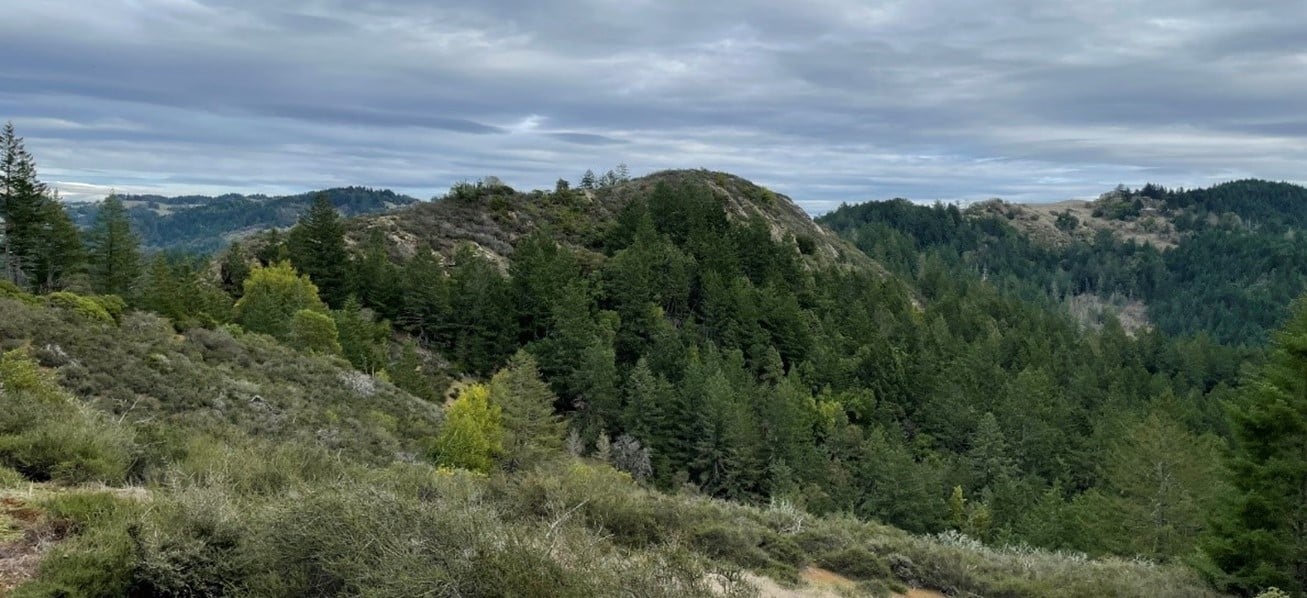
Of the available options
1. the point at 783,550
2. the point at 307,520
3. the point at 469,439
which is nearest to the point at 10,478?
the point at 307,520

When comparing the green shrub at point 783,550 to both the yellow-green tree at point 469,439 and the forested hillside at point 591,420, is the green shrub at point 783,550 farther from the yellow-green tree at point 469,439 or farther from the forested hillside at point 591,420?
the yellow-green tree at point 469,439

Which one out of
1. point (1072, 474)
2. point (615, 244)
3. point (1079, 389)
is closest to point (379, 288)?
point (615, 244)

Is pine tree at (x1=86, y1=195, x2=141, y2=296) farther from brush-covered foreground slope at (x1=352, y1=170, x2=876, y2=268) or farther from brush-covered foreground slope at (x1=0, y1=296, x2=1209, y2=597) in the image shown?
brush-covered foreground slope at (x1=0, y1=296, x2=1209, y2=597)

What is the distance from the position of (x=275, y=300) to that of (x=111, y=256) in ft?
33.4

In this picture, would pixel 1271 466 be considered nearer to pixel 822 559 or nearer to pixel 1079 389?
pixel 822 559

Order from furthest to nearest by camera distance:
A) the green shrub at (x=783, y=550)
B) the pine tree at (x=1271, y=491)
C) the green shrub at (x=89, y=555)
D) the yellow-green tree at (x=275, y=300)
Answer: the yellow-green tree at (x=275, y=300) < the pine tree at (x=1271, y=491) < the green shrub at (x=783, y=550) < the green shrub at (x=89, y=555)

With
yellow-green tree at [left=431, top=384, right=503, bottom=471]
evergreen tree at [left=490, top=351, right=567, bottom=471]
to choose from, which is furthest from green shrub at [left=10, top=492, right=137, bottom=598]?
evergreen tree at [left=490, top=351, right=567, bottom=471]

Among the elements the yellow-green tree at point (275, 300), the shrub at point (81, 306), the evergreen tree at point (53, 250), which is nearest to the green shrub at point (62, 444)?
the shrub at point (81, 306)

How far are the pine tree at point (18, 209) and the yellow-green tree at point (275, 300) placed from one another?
9022mm

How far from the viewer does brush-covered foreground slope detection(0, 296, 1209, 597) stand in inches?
245

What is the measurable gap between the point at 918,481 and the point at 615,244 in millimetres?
30316

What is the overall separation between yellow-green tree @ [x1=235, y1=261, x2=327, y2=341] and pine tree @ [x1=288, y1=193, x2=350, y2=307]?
289 cm

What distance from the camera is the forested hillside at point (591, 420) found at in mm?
6859

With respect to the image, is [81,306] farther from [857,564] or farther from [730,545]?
[857,564]
